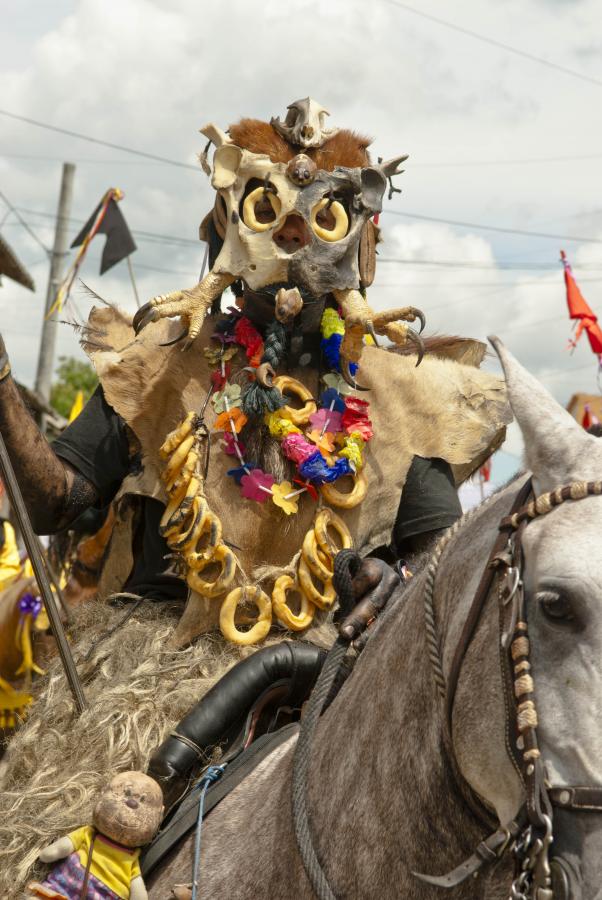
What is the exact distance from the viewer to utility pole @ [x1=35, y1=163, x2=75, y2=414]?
16094mm

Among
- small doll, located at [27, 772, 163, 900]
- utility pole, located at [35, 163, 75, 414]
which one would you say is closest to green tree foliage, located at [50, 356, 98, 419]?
utility pole, located at [35, 163, 75, 414]

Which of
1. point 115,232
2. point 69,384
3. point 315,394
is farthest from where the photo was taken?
point 69,384

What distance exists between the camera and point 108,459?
3.16m

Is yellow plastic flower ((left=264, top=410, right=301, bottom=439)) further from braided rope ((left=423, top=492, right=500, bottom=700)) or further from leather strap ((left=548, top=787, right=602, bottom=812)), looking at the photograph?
leather strap ((left=548, top=787, right=602, bottom=812))

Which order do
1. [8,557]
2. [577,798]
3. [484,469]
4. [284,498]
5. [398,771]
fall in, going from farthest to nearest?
[484,469]
[8,557]
[284,498]
[398,771]
[577,798]

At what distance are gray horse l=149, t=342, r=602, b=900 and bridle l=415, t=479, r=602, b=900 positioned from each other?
17 mm

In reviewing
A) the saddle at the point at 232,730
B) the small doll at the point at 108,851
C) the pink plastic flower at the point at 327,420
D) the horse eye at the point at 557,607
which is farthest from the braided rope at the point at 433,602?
the pink plastic flower at the point at 327,420

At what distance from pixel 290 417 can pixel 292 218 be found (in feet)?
2.01

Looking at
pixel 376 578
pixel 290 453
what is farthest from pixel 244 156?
pixel 376 578

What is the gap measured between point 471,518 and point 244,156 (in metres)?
1.71

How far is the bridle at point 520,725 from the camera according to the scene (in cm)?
133

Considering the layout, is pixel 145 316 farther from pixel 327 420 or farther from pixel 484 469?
pixel 484 469

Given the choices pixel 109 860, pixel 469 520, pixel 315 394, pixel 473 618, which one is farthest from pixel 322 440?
pixel 473 618

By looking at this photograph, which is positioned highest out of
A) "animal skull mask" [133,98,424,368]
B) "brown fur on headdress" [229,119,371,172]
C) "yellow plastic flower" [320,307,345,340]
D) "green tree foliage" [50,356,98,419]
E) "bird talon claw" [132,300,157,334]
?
"brown fur on headdress" [229,119,371,172]
